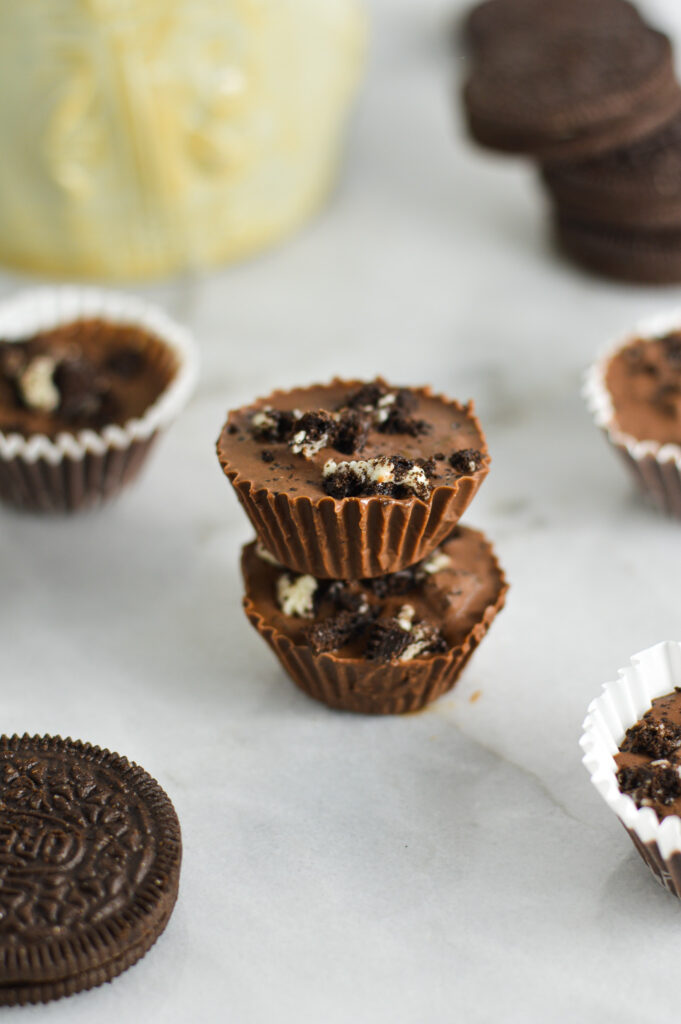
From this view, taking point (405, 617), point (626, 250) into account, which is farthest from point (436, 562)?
point (626, 250)

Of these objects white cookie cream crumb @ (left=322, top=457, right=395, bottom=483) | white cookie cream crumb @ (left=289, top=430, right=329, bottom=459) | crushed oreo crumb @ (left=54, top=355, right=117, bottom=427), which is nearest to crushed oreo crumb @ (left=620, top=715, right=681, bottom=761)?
white cookie cream crumb @ (left=322, top=457, right=395, bottom=483)

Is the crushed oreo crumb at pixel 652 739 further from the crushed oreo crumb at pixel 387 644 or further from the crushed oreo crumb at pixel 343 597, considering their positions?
the crushed oreo crumb at pixel 343 597

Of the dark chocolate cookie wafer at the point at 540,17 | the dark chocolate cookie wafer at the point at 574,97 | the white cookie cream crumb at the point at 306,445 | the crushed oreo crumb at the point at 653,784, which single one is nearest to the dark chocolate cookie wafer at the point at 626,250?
the dark chocolate cookie wafer at the point at 574,97

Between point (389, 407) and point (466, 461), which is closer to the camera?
point (466, 461)

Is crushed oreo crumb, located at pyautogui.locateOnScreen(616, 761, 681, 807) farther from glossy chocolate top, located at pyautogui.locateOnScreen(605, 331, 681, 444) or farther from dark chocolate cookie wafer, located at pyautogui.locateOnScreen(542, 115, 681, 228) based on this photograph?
dark chocolate cookie wafer, located at pyautogui.locateOnScreen(542, 115, 681, 228)

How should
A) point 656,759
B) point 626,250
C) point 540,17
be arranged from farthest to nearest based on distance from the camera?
point 540,17 → point 626,250 → point 656,759

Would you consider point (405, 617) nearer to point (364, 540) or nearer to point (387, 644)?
point (387, 644)
